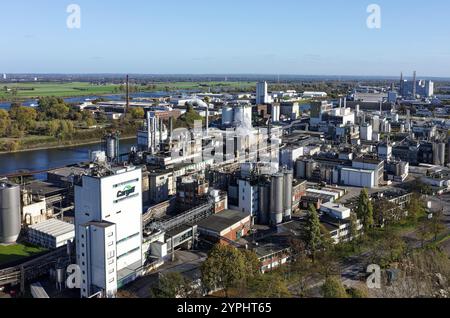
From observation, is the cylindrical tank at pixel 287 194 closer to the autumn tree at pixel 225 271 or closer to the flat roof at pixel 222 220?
the flat roof at pixel 222 220

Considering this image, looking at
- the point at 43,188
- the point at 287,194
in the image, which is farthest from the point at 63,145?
the point at 287,194

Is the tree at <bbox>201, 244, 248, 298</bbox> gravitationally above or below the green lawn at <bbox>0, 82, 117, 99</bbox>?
below

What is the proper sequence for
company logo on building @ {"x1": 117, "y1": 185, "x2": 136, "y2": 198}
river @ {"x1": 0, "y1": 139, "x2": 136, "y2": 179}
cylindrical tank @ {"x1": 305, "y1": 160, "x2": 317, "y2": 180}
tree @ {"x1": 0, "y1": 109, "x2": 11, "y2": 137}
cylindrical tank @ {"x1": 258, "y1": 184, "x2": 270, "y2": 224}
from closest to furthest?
company logo on building @ {"x1": 117, "y1": 185, "x2": 136, "y2": 198}, cylindrical tank @ {"x1": 258, "y1": 184, "x2": 270, "y2": 224}, cylindrical tank @ {"x1": 305, "y1": 160, "x2": 317, "y2": 180}, river @ {"x1": 0, "y1": 139, "x2": 136, "y2": 179}, tree @ {"x1": 0, "y1": 109, "x2": 11, "y2": 137}

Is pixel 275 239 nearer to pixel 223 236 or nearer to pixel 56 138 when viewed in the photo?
pixel 223 236

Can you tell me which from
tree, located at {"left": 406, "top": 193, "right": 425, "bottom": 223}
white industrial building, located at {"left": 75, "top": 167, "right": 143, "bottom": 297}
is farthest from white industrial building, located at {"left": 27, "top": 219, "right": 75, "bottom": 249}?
tree, located at {"left": 406, "top": 193, "right": 425, "bottom": 223}

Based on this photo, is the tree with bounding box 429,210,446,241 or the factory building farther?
the tree with bounding box 429,210,446,241

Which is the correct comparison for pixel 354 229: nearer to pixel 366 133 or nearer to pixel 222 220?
pixel 222 220

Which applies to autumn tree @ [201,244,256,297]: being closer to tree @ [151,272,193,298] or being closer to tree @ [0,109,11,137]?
tree @ [151,272,193,298]
